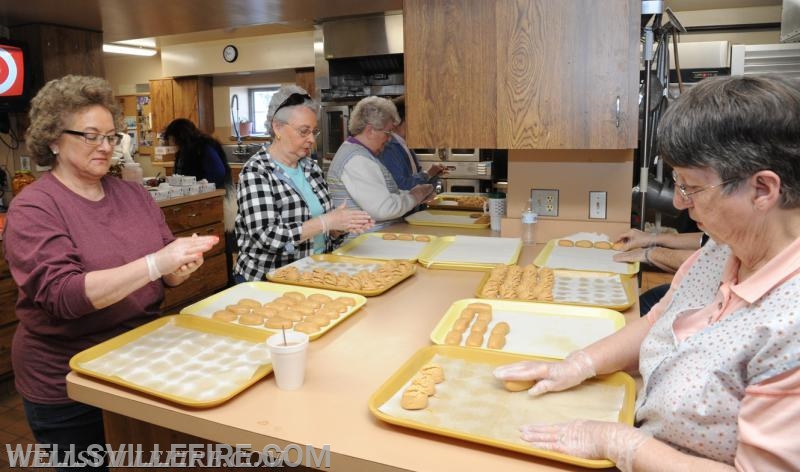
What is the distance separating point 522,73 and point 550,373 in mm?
1496

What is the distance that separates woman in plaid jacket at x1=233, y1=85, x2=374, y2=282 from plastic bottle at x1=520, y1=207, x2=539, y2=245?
2.56 ft

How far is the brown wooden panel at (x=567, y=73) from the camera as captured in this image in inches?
88.0

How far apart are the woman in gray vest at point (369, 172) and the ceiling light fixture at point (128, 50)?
612 cm

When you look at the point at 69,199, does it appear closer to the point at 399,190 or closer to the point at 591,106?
the point at 591,106

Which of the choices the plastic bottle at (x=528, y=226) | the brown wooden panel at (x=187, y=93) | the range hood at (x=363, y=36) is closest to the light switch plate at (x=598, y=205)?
the plastic bottle at (x=528, y=226)

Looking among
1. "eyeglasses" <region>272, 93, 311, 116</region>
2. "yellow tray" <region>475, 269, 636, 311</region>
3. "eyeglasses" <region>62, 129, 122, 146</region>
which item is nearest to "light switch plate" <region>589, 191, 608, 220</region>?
"yellow tray" <region>475, 269, 636, 311</region>

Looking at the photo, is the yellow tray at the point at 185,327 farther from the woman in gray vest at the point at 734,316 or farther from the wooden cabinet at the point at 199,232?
the wooden cabinet at the point at 199,232

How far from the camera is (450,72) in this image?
2.47 metres

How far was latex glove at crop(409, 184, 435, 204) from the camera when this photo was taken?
342cm

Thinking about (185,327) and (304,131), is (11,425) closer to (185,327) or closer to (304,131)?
(185,327)

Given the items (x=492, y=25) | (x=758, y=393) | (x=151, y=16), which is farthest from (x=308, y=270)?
(x=151, y=16)

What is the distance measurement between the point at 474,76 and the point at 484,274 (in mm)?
861

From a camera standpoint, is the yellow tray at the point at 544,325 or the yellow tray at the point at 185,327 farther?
the yellow tray at the point at 544,325

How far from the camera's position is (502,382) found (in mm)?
1264
